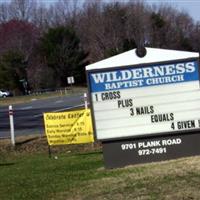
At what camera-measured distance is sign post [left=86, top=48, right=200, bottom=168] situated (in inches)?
450

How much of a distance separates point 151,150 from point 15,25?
107 meters

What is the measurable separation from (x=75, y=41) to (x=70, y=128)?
9722cm

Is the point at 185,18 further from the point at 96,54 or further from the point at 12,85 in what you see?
the point at 12,85

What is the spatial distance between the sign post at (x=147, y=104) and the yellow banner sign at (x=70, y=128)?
6666 millimetres

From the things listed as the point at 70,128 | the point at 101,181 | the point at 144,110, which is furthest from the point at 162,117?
the point at 70,128

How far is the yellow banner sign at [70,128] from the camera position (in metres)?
18.3

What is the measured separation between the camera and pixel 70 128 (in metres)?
18.3

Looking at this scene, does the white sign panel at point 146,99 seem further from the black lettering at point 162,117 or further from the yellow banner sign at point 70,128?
the yellow banner sign at point 70,128

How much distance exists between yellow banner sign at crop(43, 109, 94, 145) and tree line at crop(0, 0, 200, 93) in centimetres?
8054

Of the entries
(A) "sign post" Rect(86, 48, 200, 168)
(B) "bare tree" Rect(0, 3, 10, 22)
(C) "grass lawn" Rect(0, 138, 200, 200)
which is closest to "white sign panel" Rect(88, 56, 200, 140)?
(A) "sign post" Rect(86, 48, 200, 168)

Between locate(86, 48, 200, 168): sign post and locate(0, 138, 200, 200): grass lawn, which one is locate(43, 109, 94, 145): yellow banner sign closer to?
locate(0, 138, 200, 200): grass lawn

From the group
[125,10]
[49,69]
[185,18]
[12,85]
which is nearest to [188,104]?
[12,85]

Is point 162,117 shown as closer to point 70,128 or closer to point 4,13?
point 70,128

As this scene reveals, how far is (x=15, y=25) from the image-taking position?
116m
